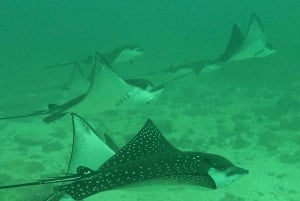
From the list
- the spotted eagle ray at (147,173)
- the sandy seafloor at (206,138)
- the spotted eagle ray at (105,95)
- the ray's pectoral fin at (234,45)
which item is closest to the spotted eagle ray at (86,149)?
the spotted eagle ray at (105,95)

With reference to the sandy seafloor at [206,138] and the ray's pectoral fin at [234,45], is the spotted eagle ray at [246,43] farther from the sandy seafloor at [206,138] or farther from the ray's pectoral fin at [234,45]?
the sandy seafloor at [206,138]

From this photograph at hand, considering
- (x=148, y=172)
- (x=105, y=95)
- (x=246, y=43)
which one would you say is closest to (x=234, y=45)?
(x=246, y=43)

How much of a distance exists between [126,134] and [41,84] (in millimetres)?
13680

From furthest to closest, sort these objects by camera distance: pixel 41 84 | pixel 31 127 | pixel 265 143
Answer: pixel 41 84 < pixel 31 127 < pixel 265 143

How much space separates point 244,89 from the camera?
1953 centimetres

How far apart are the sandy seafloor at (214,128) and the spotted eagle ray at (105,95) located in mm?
1469

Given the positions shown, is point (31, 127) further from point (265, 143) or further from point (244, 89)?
point (244, 89)

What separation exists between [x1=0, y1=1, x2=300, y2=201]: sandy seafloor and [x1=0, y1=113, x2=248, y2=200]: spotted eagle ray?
0.22 meters

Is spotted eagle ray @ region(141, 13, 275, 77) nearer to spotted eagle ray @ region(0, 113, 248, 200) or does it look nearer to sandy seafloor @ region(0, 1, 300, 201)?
sandy seafloor @ region(0, 1, 300, 201)

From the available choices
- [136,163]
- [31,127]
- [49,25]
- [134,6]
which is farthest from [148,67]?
[134,6]

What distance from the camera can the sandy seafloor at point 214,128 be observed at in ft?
27.7

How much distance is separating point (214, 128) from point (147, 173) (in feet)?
34.0

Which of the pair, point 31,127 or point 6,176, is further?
point 31,127

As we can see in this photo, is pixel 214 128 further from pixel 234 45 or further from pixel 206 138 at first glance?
pixel 234 45
